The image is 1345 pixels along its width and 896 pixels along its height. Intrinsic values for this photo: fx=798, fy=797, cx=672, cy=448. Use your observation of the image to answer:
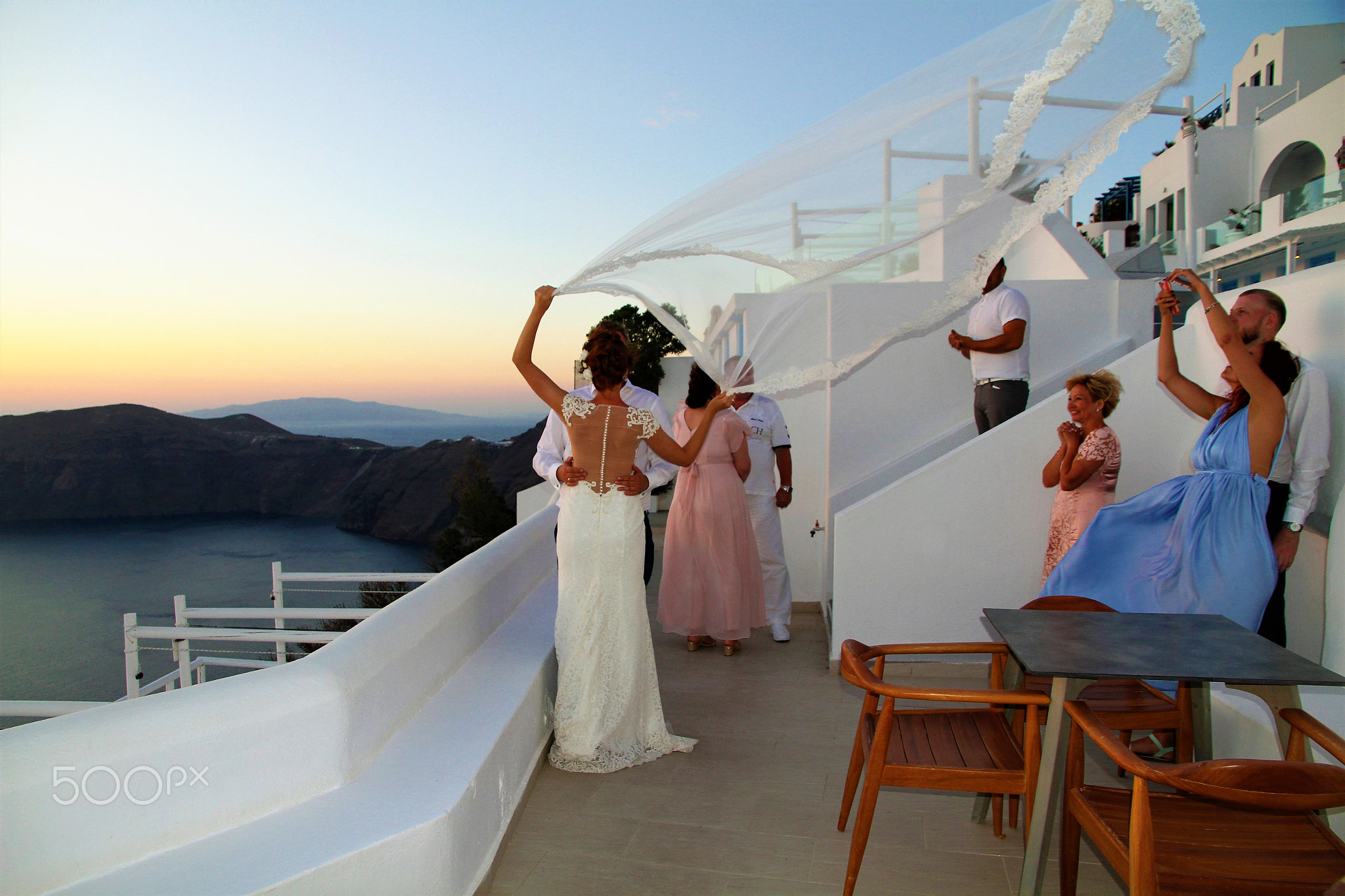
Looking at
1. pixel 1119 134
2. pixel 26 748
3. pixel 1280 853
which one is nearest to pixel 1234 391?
pixel 1119 134

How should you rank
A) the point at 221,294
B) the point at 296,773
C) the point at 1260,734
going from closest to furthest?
the point at 296,773, the point at 1260,734, the point at 221,294

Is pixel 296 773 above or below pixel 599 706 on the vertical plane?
above

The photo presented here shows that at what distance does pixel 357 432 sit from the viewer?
2223 inches

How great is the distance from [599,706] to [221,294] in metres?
38.3

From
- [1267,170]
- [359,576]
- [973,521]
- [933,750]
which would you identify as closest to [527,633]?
[933,750]

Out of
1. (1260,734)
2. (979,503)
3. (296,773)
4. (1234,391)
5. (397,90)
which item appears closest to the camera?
(296,773)

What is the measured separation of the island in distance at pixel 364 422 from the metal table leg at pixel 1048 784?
4174cm

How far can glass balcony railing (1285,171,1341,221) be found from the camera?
16172 mm

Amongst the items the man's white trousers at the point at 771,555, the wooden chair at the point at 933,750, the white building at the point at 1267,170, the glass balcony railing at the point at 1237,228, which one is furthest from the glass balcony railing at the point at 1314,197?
the wooden chair at the point at 933,750

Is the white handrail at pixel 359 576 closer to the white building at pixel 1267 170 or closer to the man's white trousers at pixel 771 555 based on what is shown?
the man's white trousers at pixel 771 555

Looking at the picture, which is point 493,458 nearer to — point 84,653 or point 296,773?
point 84,653

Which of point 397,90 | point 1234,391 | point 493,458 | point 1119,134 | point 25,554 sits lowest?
point 25,554

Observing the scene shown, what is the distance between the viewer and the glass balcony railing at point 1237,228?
17.6 meters

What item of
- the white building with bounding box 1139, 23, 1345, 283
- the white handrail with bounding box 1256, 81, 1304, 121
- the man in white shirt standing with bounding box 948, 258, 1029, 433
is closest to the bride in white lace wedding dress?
the man in white shirt standing with bounding box 948, 258, 1029, 433
